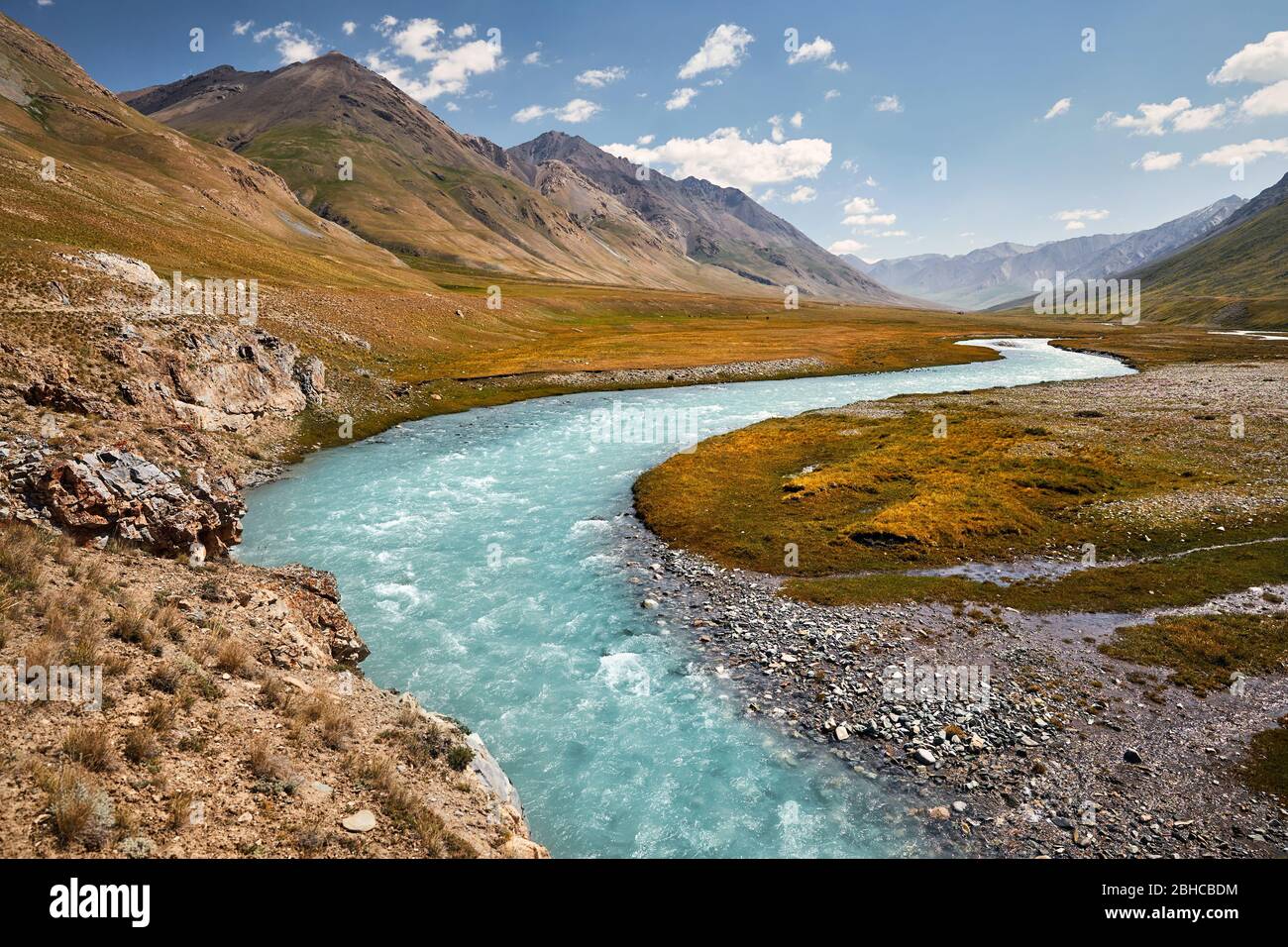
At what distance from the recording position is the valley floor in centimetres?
1452

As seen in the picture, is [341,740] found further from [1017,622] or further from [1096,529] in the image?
[1096,529]

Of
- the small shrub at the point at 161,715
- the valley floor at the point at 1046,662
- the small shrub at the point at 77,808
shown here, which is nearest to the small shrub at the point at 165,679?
the small shrub at the point at 161,715

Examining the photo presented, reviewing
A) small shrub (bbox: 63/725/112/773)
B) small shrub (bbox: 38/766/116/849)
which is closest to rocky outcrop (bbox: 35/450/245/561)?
small shrub (bbox: 63/725/112/773)

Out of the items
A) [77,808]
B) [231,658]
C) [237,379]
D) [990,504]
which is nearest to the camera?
[77,808]

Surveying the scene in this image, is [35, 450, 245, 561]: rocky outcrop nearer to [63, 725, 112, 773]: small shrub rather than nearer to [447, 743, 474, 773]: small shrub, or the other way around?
[63, 725, 112, 773]: small shrub

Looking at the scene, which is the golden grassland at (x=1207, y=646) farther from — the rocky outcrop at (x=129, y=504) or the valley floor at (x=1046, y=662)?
the rocky outcrop at (x=129, y=504)

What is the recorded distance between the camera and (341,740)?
1312 centimetres

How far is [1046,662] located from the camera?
2052 centimetres

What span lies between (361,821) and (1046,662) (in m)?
22.0

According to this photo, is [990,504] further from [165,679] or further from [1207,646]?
[165,679]

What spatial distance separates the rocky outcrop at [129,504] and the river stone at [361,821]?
59.3 ft

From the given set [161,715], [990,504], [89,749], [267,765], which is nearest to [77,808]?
[89,749]

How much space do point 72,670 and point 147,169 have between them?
559ft
